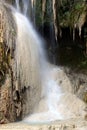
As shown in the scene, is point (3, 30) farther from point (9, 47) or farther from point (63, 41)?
point (63, 41)

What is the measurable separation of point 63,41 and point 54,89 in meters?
3.47

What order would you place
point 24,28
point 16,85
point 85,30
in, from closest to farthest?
point 16,85, point 24,28, point 85,30

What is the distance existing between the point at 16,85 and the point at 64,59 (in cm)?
536

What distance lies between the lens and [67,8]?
65.7 feet

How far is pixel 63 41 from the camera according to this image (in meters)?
19.6

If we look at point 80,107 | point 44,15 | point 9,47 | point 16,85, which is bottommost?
point 80,107

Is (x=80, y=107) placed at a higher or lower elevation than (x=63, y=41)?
lower

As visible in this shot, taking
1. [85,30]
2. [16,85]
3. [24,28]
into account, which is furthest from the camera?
[85,30]

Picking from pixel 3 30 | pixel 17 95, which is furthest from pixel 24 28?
pixel 17 95

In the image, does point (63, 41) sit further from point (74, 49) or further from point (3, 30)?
point (3, 30)

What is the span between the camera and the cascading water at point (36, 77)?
14969 mm

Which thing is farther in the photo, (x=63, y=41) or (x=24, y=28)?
(x=63, y=41)

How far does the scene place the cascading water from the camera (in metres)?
15.0

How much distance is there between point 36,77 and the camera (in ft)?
53.4
